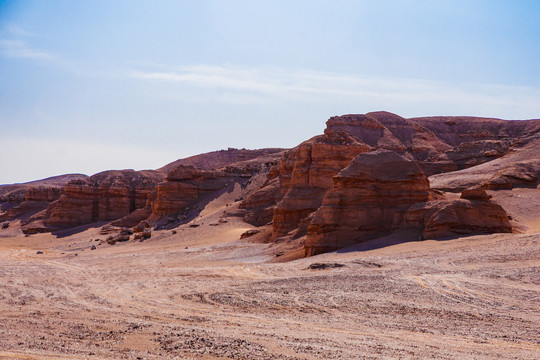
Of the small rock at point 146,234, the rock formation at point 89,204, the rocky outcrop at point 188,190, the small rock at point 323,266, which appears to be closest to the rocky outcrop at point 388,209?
the small rock at point 323,266

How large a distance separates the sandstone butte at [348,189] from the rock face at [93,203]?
0.12m

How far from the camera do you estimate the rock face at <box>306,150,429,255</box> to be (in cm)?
2730

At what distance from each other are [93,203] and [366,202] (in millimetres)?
47090

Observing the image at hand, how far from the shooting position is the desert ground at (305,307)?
31.6ft

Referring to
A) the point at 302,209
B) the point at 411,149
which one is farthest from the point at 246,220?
the point at 411,149

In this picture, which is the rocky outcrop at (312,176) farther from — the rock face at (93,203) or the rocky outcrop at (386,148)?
the rock face at (93,203)

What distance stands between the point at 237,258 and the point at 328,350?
2208 centimetres

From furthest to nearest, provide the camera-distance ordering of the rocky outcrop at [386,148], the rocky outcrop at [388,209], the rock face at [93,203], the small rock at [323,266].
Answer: the rock face at [93,203]
the rocky outcrop at [386,148]
the rocky outcrop at [388,209]
the small rock at [323,266]

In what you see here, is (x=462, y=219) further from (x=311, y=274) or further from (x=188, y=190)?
(x=188, y=190)

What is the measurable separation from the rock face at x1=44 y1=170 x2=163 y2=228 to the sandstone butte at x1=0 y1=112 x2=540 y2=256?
12 cm

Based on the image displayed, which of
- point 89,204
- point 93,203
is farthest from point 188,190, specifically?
point 93,203

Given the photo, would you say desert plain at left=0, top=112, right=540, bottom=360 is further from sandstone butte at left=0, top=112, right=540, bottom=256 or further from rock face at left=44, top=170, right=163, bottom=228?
rock face at left=44, top=170, right=163, bottom=228

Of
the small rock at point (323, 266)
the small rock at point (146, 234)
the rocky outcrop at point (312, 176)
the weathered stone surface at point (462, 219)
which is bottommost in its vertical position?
the small rock at point (146, 234)

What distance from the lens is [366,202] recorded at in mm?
28312
